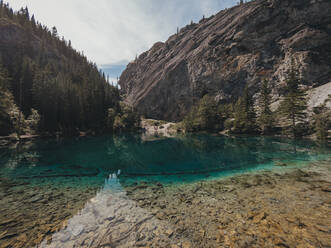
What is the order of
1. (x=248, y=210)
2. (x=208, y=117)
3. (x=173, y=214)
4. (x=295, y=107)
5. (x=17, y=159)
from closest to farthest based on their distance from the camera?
(x=248, y=210), (x=173, y=214), (x=17, y=159), (x=295, y=107), (x=208, y=117)

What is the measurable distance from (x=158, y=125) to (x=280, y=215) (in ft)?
281

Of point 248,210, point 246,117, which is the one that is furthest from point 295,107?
point 248,210

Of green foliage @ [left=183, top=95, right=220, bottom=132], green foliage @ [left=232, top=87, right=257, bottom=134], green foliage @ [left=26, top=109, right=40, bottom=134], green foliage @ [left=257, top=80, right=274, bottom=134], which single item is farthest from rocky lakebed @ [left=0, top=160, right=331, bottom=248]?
green foliage @ [left=183, top=95, right=220, bottom=132]

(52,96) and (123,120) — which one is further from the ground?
(52,96)

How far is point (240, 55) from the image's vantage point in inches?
3071

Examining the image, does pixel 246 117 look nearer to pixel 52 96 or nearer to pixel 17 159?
pixel 17 159

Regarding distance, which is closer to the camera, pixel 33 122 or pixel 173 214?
pixel 173 214

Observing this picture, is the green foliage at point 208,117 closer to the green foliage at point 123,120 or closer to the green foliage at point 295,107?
the green foliage at point 295,107

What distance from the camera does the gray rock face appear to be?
59.6 meters

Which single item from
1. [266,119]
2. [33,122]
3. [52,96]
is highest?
[52,96]

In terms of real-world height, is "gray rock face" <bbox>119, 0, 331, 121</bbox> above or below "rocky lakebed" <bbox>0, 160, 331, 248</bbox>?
above

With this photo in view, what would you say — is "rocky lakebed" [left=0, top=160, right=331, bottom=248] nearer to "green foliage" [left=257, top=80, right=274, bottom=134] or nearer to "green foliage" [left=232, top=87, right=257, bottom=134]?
"green foliage" [left=257, top=80, right=274, bottom=134]

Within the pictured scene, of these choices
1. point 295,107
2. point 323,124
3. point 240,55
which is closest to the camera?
point 323,124

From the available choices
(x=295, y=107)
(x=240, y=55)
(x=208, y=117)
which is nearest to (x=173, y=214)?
(x=295, y=107)
